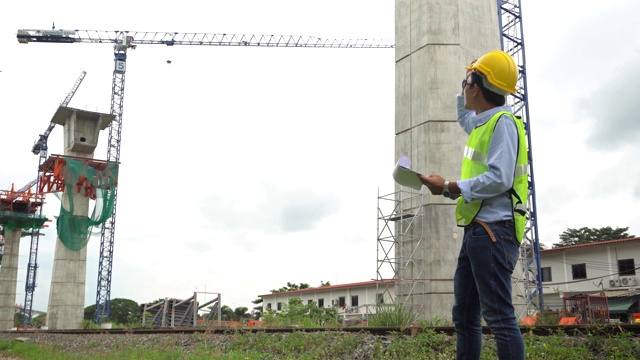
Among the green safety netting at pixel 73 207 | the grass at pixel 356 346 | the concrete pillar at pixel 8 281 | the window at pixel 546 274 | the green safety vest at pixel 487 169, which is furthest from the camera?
the concrete pillar at pixel 8 281

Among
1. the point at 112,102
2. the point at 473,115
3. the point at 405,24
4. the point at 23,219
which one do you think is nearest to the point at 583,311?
the point at 405,24

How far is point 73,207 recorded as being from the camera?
109 ft

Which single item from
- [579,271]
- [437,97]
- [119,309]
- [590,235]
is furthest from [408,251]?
[119,309]

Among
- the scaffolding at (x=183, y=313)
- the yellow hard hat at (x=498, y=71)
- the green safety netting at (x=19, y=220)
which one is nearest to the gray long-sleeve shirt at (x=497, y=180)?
the yellow hard hat at (x=498, y=71)

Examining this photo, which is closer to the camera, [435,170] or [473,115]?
[473,115]

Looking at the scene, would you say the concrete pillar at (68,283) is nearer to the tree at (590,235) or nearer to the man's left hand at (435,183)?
the man's left hand at (435,183)

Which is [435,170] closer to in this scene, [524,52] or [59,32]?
[524,52]

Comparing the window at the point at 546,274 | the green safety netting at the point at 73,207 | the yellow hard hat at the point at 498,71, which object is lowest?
the yellow hard hat at the point at 498,71

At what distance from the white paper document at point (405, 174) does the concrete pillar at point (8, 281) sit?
48144 millimetres

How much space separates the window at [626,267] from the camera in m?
34.7

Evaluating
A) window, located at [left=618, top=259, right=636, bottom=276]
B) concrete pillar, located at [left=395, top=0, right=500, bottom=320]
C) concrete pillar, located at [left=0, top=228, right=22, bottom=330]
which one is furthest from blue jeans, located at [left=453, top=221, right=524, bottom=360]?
concrete pillar, located at [left=0, top=228, right=22, bottom=330]

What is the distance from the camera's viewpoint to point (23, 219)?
45.7 meters

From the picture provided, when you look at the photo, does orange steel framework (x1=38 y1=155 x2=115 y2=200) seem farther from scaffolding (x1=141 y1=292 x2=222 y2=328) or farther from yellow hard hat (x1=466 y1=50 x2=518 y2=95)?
yellow hard hat (x1=466 y1=50 x2=518 y2=95)

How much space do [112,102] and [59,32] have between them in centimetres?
1496
